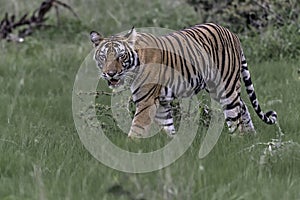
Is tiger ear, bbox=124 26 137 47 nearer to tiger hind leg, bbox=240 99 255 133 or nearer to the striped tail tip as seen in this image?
tiger hind leg, bbox=240 99 255 133

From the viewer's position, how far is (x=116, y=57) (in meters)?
6.39

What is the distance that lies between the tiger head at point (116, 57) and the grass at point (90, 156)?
0.49m

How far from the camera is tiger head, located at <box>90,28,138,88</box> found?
20.8ft

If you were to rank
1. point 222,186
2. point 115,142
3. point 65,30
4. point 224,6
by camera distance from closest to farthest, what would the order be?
point 222,186, point 115,142, point 224,6, point 65,30

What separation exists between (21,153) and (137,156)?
838 millimetres

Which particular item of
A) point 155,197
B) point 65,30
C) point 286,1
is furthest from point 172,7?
point 155,197

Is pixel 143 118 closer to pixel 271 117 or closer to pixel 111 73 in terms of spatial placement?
pixel 111 73

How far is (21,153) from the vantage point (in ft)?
18.5

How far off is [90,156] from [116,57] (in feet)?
3.37

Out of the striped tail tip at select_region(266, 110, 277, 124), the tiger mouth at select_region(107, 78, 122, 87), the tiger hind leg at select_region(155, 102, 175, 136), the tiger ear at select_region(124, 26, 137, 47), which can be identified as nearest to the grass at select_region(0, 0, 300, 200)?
the striped tail tip at select_region(266, 110, 277, 124)

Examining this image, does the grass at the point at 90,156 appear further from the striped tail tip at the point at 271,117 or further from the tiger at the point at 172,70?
the tiger at the point at 172,70

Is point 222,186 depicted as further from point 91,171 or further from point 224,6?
point 224,6

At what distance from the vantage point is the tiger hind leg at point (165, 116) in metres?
6.83

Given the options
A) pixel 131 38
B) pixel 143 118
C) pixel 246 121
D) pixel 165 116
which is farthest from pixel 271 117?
pixel 131 38
